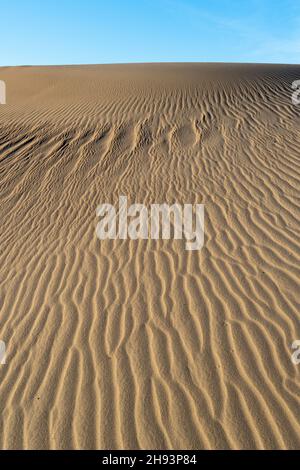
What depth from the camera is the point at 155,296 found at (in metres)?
4.24

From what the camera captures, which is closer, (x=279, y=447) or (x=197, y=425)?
(x=279, y=447)

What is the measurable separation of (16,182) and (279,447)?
24.5 feet

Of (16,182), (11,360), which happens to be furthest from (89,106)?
(11,360)

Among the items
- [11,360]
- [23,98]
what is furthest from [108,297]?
[23,98]

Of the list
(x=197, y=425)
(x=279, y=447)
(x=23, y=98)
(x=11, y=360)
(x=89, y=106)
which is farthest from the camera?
(x=23, y=98)

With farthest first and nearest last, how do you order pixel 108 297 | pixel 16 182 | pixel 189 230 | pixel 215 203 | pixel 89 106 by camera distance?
1. pixel 89 106
2. pixel 16 182
3. pixel 215 203
4. pixel 189 230
5. pixel 108 297

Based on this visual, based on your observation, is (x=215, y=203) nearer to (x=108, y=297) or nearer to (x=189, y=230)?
(x=189, y=230)

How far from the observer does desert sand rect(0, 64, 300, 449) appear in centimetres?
288

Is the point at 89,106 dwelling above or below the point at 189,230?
above

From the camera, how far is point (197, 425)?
2.77m

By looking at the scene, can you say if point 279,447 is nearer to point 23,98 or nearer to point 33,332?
point 33,332

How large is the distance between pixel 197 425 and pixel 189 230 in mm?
3200

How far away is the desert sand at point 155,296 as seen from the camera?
2881 millimetres
